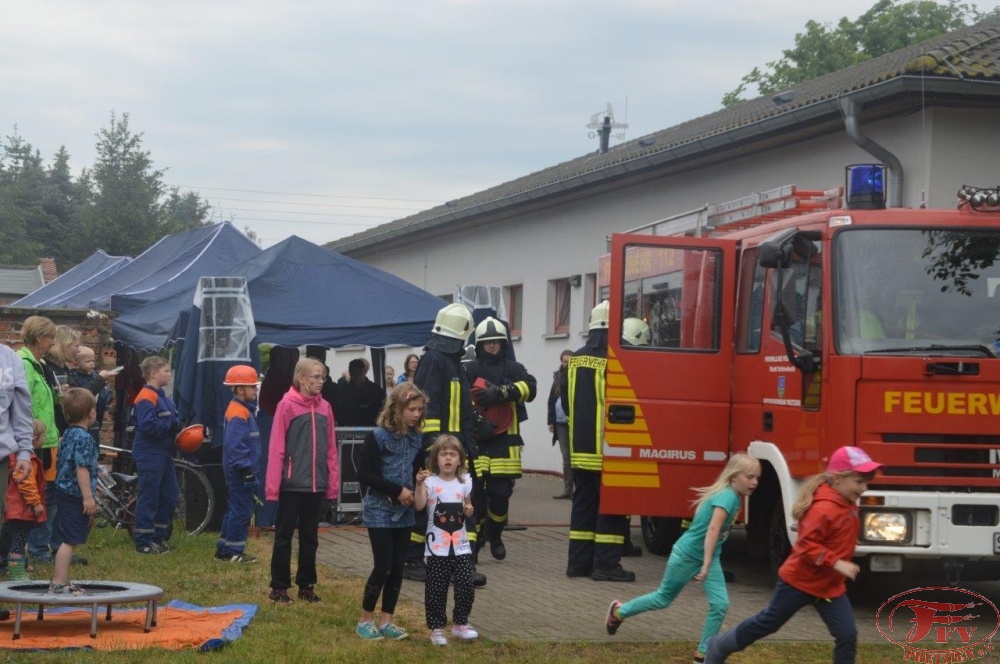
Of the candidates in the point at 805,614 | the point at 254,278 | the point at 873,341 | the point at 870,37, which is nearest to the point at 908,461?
the point at 873,341

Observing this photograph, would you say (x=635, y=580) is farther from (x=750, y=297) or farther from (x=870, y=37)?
(x=870, y=37)

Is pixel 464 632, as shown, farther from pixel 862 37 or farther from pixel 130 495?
pixel 862 37

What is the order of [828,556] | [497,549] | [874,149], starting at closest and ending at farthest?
[828,556], [497,549], [874,149]

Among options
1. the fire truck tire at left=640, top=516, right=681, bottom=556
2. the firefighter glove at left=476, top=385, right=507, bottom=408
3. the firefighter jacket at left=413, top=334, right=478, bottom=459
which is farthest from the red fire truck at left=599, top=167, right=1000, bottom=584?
the fire truck tire at left=640, top=516, right=681, bottom=556

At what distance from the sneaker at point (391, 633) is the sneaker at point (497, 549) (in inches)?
150

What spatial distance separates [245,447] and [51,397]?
188 cm

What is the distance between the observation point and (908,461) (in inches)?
358

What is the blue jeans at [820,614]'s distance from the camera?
6859 mm

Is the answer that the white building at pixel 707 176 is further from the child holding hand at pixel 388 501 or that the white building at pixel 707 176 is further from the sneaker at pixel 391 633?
the sneaker at pixel 391 633

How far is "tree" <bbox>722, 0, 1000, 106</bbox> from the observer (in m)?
45.7

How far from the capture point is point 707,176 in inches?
794

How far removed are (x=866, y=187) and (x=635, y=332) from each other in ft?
6.83

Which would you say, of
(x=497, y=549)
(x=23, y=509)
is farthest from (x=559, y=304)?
(x=23, y=509)

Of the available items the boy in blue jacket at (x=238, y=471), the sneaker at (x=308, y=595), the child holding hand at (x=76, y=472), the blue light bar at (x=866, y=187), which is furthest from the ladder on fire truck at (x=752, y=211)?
the child holding hand at (x=76, y=472)
